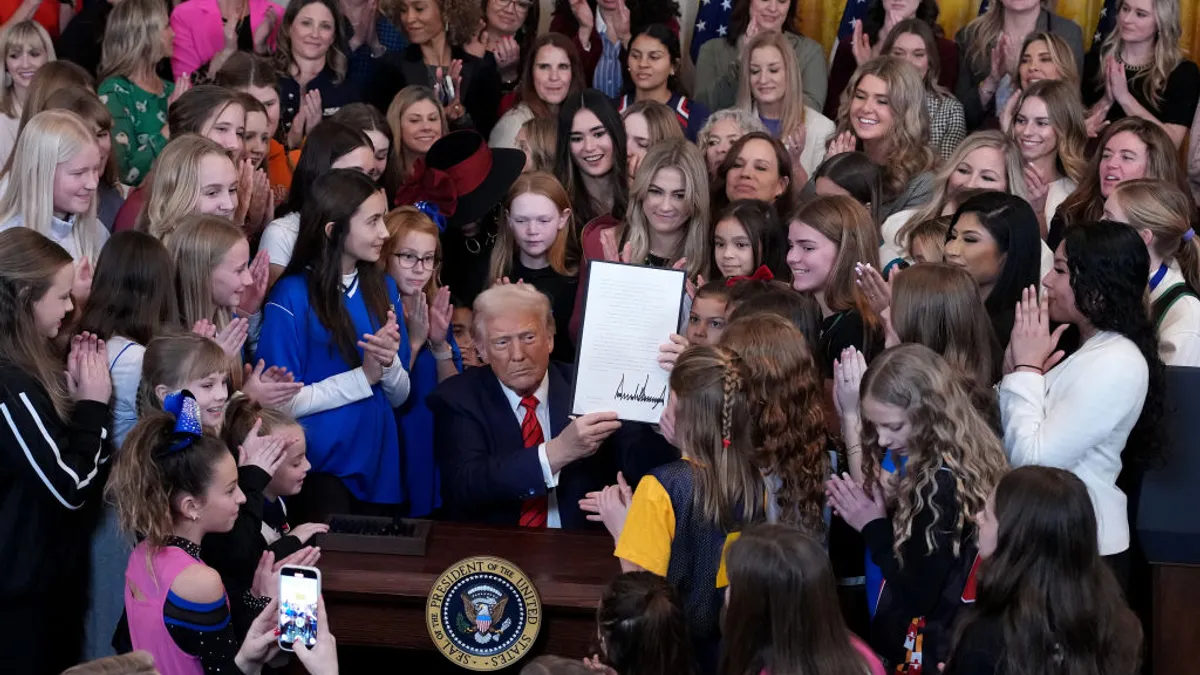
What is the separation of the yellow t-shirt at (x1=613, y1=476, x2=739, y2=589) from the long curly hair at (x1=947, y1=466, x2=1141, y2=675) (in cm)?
72

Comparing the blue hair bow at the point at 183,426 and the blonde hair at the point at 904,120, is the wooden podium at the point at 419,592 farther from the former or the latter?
the blonde hair at the point at 904,120

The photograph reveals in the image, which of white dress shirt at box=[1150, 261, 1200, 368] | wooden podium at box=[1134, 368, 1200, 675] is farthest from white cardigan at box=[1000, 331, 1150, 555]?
white dress shirt at box=[1150, 261, 1200, 368]

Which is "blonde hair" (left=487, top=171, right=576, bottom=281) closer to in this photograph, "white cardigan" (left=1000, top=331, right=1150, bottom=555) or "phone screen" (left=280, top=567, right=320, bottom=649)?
"white cardigan" (left=1000, top=331, right=1150, bottom=555)

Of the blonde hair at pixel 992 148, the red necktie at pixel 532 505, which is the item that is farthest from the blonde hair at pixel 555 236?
the blonde hair at pixel 992 148

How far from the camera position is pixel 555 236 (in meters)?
5.72

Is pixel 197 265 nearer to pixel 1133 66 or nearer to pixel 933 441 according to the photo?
pixel 933 441

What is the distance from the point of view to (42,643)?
13.9 ft

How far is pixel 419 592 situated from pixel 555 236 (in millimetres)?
2123

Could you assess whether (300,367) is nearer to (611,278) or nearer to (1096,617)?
(611,278)

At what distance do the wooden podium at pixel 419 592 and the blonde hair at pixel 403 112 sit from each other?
109 inches

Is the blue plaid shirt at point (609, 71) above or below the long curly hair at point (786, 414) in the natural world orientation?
above

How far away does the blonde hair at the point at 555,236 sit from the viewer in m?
5.70

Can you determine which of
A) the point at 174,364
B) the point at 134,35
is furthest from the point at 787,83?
the point at 174,364

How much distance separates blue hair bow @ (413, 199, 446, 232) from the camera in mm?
5859
